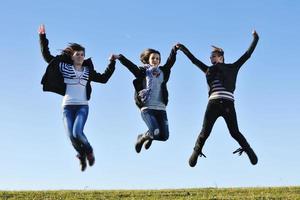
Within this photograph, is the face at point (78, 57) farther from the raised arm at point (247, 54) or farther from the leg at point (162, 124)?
the raised arm at point (247, 54)

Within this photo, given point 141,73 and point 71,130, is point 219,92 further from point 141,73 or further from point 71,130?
point 71,130

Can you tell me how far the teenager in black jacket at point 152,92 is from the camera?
17.2 meters

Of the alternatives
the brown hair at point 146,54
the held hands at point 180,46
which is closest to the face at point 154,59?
the brown hair at point 146,54

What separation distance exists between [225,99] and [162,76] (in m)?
1.85

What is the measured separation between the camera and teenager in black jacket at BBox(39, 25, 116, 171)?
16.0 metres

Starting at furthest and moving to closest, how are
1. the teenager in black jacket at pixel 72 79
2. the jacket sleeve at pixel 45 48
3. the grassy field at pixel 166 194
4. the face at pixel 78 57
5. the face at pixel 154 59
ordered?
the grassy field at pixel 166 194 → the face at pixel 154 59 → the face at pixel 78 57 → the jacket sleeve at pixel 45 48 → the teenager in black jacket at pixel 72 79

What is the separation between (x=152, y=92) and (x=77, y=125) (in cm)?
262

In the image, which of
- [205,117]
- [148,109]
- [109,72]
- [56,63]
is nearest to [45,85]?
[56,63]

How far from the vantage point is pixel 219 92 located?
1747 centimetres

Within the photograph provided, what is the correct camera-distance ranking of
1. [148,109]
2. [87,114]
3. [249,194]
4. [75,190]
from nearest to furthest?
[87,114] → [148,109] → [249,194] → [75,190]

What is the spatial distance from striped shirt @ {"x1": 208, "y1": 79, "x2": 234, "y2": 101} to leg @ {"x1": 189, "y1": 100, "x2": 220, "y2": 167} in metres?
0.18

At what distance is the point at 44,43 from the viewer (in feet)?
54.2

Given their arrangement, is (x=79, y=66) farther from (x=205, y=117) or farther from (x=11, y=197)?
(x=11, y=197)

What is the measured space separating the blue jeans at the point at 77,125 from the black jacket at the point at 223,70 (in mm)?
3415
